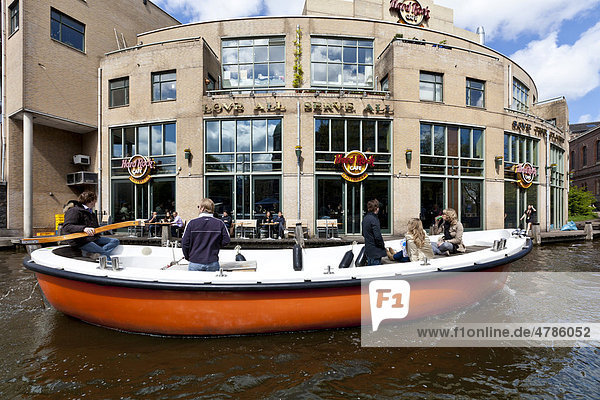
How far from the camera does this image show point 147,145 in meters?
15.0

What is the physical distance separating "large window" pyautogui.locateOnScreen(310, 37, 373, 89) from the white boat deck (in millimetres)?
11765

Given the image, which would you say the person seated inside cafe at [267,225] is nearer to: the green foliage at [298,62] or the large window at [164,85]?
the green foliage at [298,62]

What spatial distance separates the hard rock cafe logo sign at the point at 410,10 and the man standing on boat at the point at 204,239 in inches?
733

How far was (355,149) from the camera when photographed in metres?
14.1

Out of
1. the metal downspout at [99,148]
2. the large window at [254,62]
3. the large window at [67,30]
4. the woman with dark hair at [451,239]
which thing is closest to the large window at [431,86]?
the large window at [254,62]

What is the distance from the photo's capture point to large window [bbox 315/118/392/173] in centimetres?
1395

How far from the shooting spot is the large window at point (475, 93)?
609 inches

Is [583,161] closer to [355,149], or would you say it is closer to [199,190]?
[355,149]

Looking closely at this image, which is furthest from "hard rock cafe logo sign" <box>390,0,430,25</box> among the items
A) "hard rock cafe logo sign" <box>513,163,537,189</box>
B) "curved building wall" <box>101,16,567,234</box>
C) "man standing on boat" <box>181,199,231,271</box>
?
"man standing on boat" <box>181,199,231,271</box>

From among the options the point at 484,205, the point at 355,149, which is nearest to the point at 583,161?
the point at 484,205

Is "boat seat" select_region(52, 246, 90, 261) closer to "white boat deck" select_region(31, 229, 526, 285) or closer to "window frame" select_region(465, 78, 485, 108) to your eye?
"white boat deck" select_region(31, 229, 526, 285)

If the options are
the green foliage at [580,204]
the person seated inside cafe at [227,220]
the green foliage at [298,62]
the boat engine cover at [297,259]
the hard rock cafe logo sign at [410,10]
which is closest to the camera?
the boat engine cover at [297,259]

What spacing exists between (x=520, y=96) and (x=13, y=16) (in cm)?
3011

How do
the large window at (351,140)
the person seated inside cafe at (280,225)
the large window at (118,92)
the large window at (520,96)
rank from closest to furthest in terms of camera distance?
the person seated inside cafe at (280,225)
the large window at (351,140)
the large window at (118,92)
the large window at (520,96)
